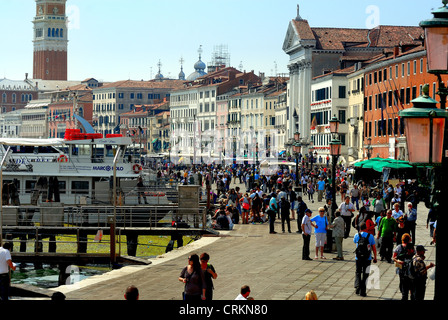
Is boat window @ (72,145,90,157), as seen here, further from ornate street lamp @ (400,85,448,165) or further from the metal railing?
ornate street lamp @ (400,85,448,165)

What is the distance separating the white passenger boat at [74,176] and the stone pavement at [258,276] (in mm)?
12576

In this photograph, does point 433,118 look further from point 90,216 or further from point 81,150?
point 81,150

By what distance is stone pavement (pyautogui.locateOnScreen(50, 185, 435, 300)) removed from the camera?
16766 millimetres

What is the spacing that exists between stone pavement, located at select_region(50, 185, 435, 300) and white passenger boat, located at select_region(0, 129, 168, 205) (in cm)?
1258

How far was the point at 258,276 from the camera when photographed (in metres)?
18.9

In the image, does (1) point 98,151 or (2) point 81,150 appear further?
(1) point 98,151

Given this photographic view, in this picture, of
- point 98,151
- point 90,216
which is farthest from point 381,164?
point 98,151

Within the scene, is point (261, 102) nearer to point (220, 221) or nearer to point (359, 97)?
point (359, 97)

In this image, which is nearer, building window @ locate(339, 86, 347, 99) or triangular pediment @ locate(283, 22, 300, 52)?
building window @ locate(339, 86, 347, 99)

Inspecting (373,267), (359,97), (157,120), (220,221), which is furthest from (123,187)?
(157,120)

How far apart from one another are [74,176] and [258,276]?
20192mm

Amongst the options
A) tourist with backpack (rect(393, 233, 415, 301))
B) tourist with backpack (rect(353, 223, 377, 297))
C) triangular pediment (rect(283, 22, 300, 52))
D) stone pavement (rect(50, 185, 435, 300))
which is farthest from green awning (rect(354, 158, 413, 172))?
Result: triangular pediment (rect(283, 22, 300, 52))
